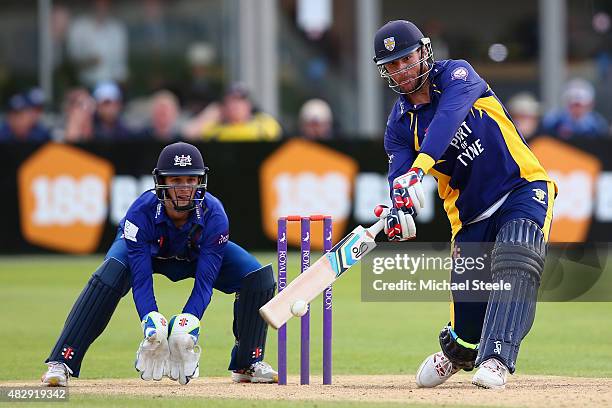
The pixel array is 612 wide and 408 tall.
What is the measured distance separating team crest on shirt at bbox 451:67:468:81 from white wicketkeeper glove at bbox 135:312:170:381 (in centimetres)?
216

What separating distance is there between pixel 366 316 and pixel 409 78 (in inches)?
191

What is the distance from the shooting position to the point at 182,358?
7344mm

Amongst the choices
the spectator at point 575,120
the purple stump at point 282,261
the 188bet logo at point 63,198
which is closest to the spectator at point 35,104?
the 188bet logo at point 63,198

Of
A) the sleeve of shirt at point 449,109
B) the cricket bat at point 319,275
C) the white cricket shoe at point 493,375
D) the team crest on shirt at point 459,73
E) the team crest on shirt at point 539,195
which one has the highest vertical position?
the team crest on shirt at point 459,73

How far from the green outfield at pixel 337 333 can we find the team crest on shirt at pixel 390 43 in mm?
2345

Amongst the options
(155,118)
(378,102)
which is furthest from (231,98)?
(378,102)

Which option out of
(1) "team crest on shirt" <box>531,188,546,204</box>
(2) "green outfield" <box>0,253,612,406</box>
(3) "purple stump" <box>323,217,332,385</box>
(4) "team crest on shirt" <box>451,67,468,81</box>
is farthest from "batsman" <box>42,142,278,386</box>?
(1) "team crest on shirt" <box>531,188,546,204</box>

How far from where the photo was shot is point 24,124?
639 inches

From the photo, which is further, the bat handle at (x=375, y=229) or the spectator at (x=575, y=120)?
the spectator at (x=575, y=120)

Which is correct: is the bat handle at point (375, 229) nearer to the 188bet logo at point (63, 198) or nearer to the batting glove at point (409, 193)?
the batting glove at point (409, 193)

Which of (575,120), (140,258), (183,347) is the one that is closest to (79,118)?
(575,120)

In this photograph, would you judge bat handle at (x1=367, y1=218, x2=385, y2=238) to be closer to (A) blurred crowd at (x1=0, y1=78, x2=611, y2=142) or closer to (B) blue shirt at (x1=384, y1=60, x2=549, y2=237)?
(B) blue shirt at (x1=384, y1=60, x2=549, y2=237)

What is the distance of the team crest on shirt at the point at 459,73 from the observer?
7473 mm

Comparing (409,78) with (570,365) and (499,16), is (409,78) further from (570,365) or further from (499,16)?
(499,16)
